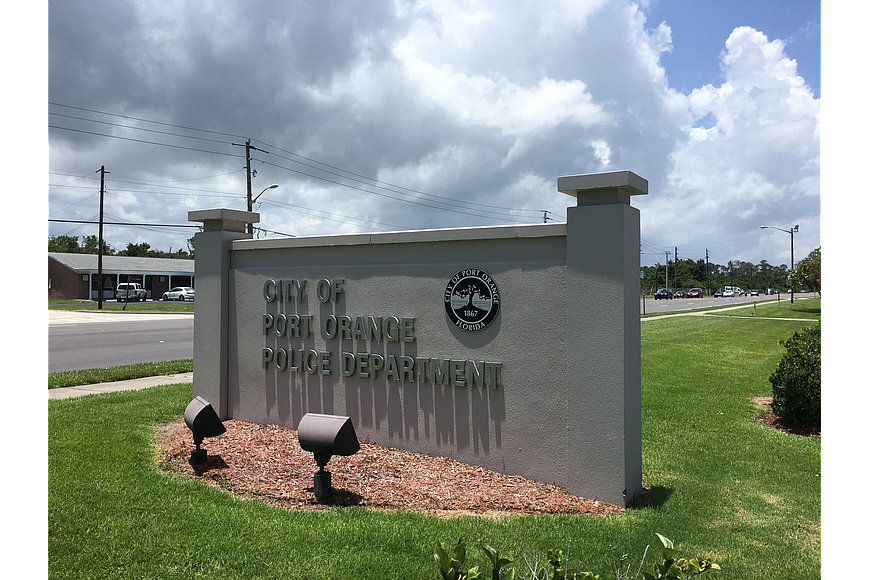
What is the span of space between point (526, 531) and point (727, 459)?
3619 millimetres

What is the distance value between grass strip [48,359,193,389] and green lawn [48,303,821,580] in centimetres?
473

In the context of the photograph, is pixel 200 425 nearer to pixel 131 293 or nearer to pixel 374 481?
pixel 374 481

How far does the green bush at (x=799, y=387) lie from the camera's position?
8836mm

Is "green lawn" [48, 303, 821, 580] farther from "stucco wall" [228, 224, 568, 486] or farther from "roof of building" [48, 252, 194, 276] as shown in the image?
"roof of building" [48, 252, 194, 276]

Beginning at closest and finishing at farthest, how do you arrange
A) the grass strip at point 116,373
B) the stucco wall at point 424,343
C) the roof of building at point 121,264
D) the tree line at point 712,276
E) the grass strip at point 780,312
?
the stucco wall at point 424,343 < the grass strip at point 116,373 < the grass strip at point 780,312 < the roof of building at point 121,264 < the tree line at point 712,276

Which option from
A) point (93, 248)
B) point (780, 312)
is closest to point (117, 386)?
point (780, 312)

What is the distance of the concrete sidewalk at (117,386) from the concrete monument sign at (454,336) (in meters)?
3.73

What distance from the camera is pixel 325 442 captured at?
18.6 feet

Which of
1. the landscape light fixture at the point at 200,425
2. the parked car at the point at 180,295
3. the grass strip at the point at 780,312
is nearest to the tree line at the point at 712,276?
Result: the grass strip at the point at 780,312

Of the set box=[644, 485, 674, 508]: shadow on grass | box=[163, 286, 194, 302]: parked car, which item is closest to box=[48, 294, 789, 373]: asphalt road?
box=[644, 485, 674, 508]: shadow on grass

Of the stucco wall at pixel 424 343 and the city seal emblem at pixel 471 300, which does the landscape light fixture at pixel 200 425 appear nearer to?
the stucco wall at pixel 424 343

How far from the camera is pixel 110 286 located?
64250mm

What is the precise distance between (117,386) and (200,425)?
6.69 meters
